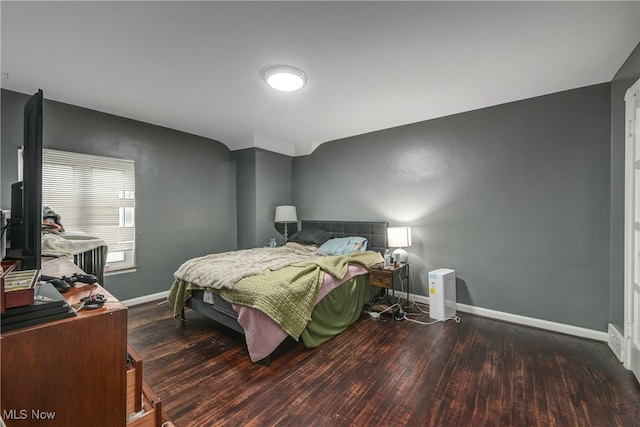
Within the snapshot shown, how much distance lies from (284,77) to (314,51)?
0.41 metres

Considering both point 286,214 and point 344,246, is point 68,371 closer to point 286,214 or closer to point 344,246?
point 344,246

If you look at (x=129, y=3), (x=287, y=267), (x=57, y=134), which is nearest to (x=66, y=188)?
(x=57, y=134)

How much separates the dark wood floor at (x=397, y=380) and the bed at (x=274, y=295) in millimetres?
203

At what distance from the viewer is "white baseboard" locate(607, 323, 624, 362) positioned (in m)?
2.20

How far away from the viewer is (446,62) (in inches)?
87.1

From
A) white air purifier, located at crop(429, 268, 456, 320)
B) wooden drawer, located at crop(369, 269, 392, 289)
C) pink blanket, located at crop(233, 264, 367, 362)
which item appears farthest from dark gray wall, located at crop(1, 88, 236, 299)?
white air purifier, located at crop(429, 268, 456, 320)

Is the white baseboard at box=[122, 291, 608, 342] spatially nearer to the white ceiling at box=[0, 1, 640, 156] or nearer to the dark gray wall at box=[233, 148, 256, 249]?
the dark gray wall at box=[233, 148, 256, 249]

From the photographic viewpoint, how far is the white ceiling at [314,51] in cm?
168

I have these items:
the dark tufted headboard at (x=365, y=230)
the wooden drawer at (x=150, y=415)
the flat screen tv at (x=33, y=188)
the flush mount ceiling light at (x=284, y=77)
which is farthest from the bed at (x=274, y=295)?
the flush mount ceiling light at (x=284, y=77)

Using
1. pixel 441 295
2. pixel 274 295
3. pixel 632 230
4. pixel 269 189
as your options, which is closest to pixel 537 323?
pixel 441 295

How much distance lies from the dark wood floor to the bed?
20 centimetres

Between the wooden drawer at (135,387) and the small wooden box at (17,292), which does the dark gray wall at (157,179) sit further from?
the small wooden box at (17,292)

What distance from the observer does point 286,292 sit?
2256 millimetres

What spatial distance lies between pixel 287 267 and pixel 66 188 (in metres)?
2.69
